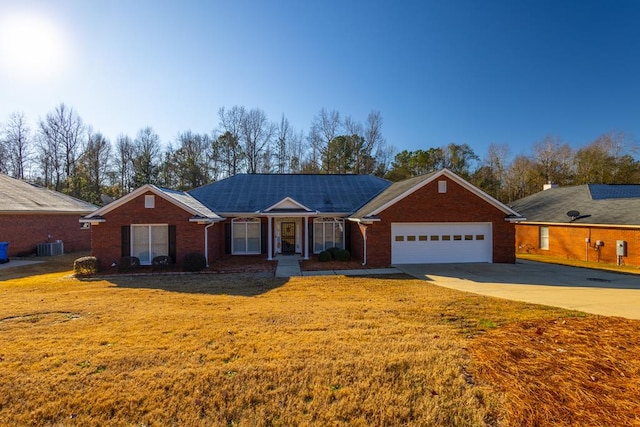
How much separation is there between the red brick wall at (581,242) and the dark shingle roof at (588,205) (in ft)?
1.69

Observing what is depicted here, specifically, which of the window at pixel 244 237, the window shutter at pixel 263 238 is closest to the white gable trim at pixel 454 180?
the window shutter at pixel 263 238

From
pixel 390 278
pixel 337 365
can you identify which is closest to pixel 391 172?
pixel 390 278

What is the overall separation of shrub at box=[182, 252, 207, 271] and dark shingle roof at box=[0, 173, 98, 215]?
42.2 feet

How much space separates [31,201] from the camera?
861 inches

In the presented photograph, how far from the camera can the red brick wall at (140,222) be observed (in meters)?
15.6

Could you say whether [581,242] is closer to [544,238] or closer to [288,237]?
[544,238]

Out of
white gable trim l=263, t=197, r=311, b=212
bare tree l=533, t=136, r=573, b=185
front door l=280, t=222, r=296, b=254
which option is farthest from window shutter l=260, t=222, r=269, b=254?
bare tree l=533, t=136, r=573, b=185

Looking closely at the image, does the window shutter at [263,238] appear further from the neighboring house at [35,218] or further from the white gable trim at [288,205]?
the neighboring house at [35,218]

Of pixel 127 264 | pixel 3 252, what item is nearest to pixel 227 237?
pixel 127 264

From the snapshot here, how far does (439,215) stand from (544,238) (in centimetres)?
1149

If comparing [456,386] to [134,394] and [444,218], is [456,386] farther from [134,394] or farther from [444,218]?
[444,218]

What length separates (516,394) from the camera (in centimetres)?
417

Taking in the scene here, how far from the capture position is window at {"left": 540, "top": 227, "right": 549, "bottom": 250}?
22547 millimetres

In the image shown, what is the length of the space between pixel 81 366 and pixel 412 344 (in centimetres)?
524
